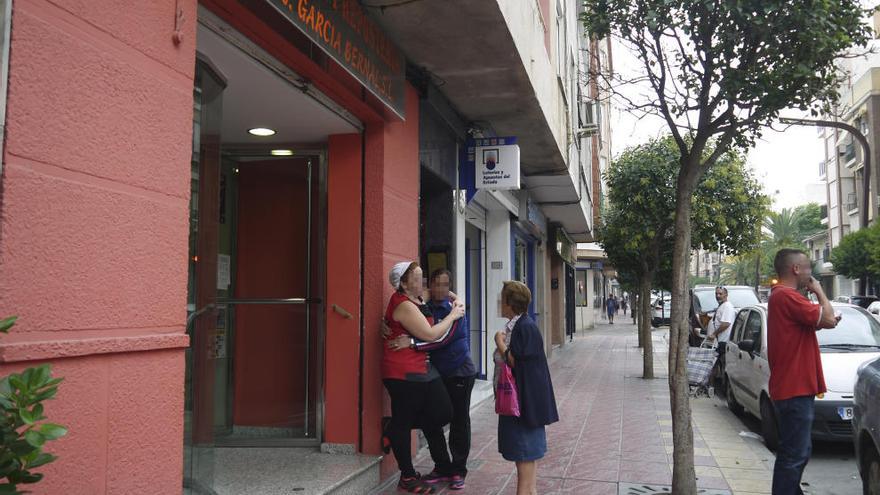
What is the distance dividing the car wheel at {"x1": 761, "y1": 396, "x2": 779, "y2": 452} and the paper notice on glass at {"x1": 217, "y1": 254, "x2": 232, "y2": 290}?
20.3ft

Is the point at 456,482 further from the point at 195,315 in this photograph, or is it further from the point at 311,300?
the point at 195,315

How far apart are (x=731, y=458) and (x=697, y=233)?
26.8 feet

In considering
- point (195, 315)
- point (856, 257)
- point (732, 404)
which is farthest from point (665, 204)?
point (856, 257)

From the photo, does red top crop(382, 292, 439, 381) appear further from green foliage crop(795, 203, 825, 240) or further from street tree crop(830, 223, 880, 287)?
green foliage crop(795, 203, 825, 240)

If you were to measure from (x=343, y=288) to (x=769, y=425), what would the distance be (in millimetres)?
5313

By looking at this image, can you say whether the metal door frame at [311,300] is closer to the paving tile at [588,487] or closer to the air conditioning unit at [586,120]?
the paving tile at [588,487]

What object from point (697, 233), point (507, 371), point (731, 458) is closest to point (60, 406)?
point (507, 371)

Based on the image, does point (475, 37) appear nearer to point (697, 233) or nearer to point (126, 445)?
point (126, 445)

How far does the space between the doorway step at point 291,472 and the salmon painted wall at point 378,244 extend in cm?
36

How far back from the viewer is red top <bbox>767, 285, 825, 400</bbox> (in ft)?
16.0

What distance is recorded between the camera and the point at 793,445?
4.81 meters

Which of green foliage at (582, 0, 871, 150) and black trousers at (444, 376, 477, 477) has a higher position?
green foliage at (582, 0, 871, 150)

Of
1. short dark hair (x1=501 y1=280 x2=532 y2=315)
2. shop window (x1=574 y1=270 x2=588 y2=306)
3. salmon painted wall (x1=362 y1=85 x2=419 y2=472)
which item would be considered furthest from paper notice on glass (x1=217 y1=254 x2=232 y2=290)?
shop window (x1=574 y1=270 x2=588 y2=306)

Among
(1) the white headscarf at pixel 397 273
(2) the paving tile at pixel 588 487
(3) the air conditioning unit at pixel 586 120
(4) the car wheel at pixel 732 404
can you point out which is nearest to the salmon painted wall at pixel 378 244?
(1) the white headscarf at pixel 397 273
